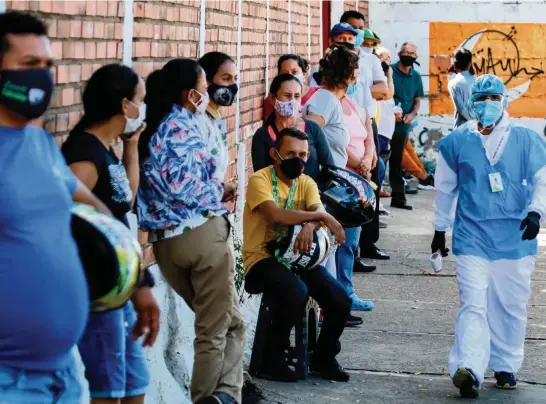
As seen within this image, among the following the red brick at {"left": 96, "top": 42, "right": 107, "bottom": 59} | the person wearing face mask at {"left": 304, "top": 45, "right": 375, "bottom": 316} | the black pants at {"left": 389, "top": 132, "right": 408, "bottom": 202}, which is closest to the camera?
the red brick at {"left": 96, "top": 42, "right": 107, "bottom": 59}

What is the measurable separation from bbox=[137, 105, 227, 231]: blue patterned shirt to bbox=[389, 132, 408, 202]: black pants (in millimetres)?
9397

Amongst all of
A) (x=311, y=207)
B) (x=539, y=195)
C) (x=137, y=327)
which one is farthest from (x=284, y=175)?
(x=137, y=327)

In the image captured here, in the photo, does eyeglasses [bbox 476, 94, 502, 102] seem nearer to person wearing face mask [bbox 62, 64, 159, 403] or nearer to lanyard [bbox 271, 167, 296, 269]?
lanyard [bbox 271, 167, 296, 269]

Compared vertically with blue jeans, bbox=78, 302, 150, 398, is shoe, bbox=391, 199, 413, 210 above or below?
below

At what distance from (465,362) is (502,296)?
0.50 meters

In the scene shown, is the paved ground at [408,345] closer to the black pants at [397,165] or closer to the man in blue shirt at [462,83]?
the man in blue shirt at [462,83]

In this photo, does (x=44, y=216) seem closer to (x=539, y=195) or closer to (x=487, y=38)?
(x=539, y=195)

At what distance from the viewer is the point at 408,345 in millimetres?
8281

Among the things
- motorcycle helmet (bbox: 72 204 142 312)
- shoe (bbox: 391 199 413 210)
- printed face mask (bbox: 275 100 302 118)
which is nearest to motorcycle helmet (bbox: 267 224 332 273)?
printed face mask (bbox: 275 100 302 118)

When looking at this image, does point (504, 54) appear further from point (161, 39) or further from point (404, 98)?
point (161, 39)

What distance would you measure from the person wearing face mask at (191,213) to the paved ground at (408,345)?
1.15 metres

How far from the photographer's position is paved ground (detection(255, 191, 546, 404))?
6.99 meters

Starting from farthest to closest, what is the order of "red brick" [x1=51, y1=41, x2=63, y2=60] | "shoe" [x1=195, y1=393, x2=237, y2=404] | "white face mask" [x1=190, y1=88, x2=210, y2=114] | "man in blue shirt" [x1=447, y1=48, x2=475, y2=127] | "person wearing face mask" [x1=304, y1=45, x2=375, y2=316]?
"man in blue shirt" [x1=447, y1=48, x2=475, y2=127] < "person wearing face mask" [x1=304, y1=45, x2=375, y2=316] < "shoe" [x1=195, y1=393, x2=237, y2=404] < "white face mask" [x1=190, y1=88, x2=210, y2=114] < "red brick" [x1=51, y1=41, x2=63, y2=60]

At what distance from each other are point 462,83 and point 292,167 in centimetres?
660
